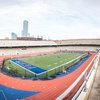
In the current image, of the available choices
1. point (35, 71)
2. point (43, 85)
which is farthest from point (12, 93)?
point (35, 71)

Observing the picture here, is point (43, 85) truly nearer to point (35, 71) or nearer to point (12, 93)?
point (12, 93)

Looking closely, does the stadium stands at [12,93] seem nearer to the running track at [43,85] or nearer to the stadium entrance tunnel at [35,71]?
the running track at [43,85]

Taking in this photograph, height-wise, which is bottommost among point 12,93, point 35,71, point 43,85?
point 12,93

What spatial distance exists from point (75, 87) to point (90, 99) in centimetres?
576

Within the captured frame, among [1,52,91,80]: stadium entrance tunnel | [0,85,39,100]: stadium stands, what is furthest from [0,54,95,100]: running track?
[1,52,91,80]: stadium entrance tunnel

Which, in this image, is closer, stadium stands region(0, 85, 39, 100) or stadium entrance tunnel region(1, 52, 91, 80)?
stadium stands region(0, 85, 39, 100)

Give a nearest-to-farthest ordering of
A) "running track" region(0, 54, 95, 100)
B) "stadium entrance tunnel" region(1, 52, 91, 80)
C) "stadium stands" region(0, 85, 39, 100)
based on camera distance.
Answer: "stadium stands" region(0, 85, 39, 100) → "running track" region(0, 54, 95, 100) → "stadium entrance tunnel" region(1, 52, 91, 80)

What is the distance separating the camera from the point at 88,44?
118000 mm

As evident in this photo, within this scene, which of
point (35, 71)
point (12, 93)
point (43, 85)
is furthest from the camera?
point (35, 71)

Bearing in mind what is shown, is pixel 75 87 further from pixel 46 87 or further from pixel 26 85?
pixel 26 85

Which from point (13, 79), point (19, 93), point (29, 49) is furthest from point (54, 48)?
point (19, 93)

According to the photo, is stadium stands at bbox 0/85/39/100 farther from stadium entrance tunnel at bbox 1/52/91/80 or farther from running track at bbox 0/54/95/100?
stadium entrance tunnel at bbox 1/52/91/80

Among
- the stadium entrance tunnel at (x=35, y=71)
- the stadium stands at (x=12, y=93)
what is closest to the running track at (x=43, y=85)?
the stadium stands at (x=12, y=93)

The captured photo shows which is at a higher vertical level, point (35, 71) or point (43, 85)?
point (35, 71)
